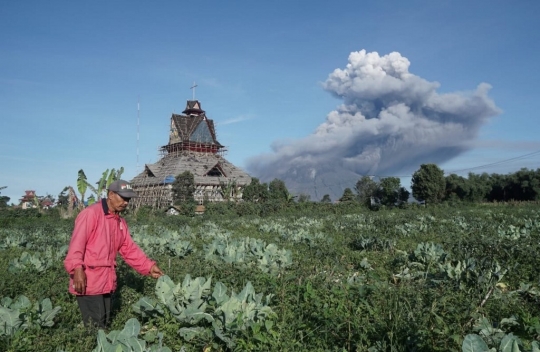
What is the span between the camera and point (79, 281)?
175 inches

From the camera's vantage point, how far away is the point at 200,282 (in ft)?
16.7

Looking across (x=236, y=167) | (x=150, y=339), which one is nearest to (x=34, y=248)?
(x=150, y=339)

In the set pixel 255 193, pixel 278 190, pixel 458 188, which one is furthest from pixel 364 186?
pixel 255 193

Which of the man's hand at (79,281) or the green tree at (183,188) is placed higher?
the green tree at (183,188)

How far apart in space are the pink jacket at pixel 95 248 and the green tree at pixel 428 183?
4725 cm

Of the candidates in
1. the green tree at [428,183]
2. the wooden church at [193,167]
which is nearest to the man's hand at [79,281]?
the wooden church at [193,167]

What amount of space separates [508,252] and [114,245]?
23.8 ft

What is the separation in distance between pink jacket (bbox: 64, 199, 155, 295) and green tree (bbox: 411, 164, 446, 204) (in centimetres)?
4725

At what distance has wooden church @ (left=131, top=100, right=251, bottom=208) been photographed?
48.6 meters

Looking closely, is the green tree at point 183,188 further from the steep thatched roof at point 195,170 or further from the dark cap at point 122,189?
the dark cap at point 122,189

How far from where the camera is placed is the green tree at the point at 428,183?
4809 cm

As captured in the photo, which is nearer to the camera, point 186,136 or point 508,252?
point 508,252

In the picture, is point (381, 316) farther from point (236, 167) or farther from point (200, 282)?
point (236, 167)

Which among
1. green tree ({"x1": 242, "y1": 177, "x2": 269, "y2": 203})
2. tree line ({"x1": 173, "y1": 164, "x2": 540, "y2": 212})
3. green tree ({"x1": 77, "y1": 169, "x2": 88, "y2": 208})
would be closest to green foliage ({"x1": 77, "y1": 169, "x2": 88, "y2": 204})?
green tree ({"x1": 77, "y1": 169, "x2": 88, "y2": 208})
